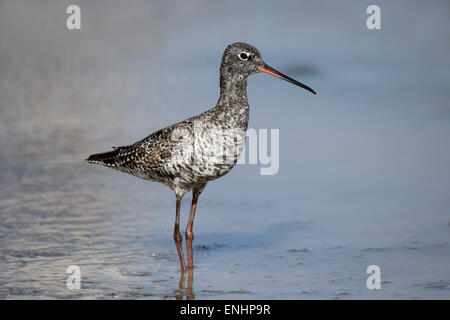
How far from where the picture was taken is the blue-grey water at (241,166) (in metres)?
9.01

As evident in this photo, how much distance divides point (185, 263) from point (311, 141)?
17.4 ft

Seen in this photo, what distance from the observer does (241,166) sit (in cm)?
1358

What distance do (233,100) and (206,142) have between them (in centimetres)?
66

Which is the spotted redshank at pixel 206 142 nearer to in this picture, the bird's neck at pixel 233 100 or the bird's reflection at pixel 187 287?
the bird's neck at pixel 233 100

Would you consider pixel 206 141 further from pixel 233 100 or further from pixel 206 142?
pixel 233 100

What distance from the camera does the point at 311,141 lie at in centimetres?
1430

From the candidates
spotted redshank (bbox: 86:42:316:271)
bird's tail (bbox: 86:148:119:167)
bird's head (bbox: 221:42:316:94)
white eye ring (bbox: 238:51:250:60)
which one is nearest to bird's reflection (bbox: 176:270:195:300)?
spotted redshank (bbox: 86:42:316:271)

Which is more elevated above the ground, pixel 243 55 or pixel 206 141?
pixel 243 55

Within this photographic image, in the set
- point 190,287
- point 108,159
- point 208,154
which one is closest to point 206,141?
point 208,154

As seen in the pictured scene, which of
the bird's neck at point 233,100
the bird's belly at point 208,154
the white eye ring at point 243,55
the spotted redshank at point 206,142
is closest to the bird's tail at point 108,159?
the spotted redshank at point 206,142

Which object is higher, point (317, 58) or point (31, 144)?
point (317, 58)
